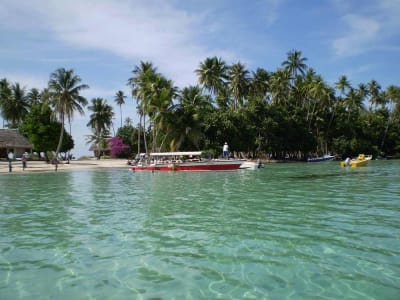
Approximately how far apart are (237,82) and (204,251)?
2351 inches

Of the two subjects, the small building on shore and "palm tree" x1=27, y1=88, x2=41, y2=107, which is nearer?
the small building on shore

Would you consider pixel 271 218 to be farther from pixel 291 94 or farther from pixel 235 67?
pixel 291 94

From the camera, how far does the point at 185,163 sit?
37.7m

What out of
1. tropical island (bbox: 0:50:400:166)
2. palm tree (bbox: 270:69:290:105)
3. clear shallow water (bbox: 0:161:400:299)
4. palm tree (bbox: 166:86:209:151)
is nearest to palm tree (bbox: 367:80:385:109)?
tropical island (bbox: 0:50:400:166)

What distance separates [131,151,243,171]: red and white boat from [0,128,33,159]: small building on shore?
31360 millimetres

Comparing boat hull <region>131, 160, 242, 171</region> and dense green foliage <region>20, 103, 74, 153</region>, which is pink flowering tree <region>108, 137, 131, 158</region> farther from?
boat hull <region>131, 160, 242, 171</region>

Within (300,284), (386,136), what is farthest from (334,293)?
(386,136)

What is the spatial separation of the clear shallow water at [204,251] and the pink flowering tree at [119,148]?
2563 inches

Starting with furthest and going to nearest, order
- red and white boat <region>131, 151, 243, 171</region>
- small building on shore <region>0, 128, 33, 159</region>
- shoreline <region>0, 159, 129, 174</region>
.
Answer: small building on shore <region>0, 128, 33, 159</region>
shoreline <region>0, 159, 129, 174</region>
red and white boat <region>131, 151, 243, 171</region>

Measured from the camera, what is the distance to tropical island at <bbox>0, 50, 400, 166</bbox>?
5009cm

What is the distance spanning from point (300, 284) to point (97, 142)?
299ft

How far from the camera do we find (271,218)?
10805 mm

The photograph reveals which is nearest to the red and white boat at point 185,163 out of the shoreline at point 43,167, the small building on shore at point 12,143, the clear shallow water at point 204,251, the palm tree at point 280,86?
the shoreline at point 43,167

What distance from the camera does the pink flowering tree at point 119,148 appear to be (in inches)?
3063
